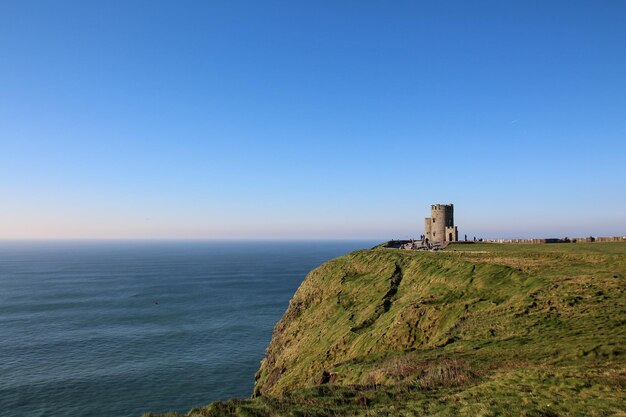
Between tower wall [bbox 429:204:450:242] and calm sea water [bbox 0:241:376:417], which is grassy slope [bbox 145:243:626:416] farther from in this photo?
tower wall [bbox 429:204:450:242]

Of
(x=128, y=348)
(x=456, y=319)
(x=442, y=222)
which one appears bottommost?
(x=128, y=348)

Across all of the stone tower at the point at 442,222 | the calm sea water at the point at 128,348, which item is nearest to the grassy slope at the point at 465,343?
the calm sea water at the point at 128,348

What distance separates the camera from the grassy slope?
16.3 m

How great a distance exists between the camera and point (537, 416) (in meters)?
14.1

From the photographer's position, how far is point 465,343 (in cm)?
2528

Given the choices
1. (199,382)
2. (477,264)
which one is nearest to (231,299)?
(199,382)

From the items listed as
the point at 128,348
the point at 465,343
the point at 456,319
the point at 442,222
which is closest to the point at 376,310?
the point at 456,319

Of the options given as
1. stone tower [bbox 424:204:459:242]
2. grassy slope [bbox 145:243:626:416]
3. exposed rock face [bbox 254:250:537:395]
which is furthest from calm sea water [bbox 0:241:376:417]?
stone tower [bbox 424:204:459:242]

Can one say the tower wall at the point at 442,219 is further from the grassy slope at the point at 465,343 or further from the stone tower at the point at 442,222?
the grassy slope at the point at 465,343

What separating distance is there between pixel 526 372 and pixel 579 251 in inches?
1098

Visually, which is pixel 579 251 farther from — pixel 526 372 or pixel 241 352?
pixel 241 352

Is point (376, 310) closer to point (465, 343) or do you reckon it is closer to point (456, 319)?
point (456, 319)

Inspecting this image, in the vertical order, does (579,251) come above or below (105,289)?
above

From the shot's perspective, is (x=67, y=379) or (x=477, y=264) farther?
(x=67, y=379)
